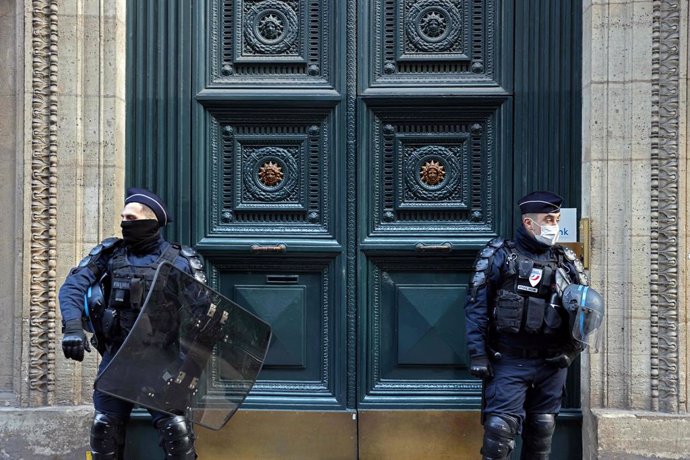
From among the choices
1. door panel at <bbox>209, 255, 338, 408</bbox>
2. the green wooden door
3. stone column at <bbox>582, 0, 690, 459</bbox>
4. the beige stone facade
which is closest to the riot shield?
door panel at <bbox>209, 255, 338, 408</bbox>

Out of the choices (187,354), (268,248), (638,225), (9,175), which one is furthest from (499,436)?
(9,175)

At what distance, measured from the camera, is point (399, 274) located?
6.41 metres

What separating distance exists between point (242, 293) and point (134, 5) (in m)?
2.28

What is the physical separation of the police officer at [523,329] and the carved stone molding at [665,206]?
2.55 ft

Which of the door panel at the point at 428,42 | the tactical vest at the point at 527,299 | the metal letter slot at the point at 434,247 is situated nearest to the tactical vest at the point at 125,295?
the metal letter slot at the point at 434,247

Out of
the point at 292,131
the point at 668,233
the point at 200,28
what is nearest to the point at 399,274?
the point at 292,131

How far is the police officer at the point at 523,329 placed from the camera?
5.30 meters

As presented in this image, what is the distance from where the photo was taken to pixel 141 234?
5.29 metres

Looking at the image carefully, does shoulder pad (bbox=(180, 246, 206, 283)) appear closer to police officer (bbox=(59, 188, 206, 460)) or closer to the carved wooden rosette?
police officer (bbox=(59, 188, 206, 460))

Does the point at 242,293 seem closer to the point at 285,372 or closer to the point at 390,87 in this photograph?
the point at 285,372

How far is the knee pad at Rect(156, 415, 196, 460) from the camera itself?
17.0 ft

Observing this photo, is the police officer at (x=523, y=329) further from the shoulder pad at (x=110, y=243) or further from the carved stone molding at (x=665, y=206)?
the shoulder pad at (x=110, y=243)

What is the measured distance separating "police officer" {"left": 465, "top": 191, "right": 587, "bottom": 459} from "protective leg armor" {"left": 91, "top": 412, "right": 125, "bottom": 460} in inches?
87.3

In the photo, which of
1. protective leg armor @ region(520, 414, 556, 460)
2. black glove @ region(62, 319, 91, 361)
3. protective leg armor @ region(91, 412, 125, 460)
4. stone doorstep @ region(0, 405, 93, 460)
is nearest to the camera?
black glove @ region(62, 319, 91, 361)
